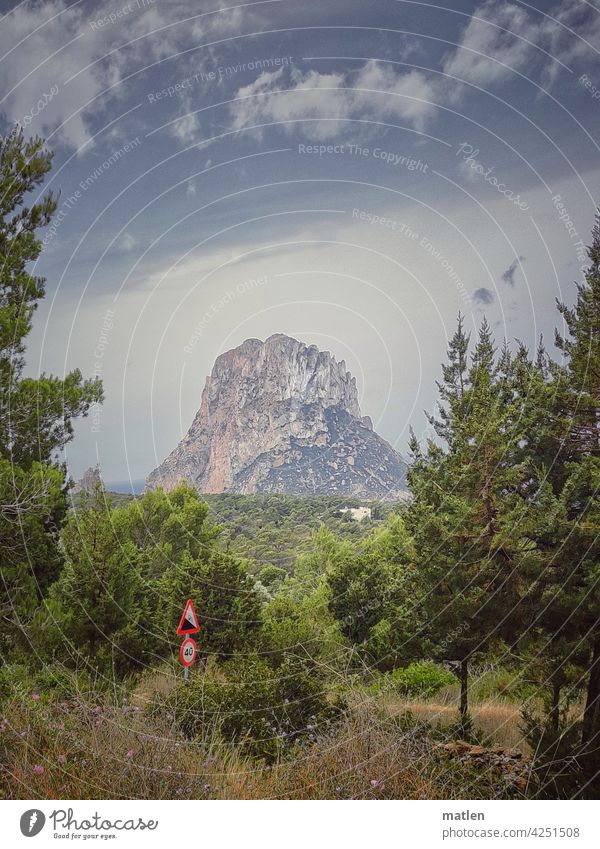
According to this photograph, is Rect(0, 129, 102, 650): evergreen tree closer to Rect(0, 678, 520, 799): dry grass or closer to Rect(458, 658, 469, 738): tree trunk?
Rect(0, 678, 520, 799): dry grass

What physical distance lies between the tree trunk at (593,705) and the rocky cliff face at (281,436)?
24931 millimetres

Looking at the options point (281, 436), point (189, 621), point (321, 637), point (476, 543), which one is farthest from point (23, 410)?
point (281, 436)

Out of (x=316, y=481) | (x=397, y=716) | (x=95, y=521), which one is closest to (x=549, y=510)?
(x=397, y=716)

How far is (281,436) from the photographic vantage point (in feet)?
167

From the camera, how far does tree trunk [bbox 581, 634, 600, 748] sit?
20.2 ft

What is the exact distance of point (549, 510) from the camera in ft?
29.0

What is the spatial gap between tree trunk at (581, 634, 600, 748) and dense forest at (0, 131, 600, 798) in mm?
49

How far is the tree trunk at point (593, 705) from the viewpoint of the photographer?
6.15 metres

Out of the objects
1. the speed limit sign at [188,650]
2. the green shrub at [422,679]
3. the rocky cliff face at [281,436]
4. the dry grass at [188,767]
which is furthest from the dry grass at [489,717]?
the rocky cliff face at [281,436]

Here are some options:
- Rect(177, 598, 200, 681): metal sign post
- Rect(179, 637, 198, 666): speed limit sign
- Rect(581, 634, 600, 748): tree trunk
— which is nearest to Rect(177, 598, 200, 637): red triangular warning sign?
Rect(177, 598, 200, 681): metal sign post

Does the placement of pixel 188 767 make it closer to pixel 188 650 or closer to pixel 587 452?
pixel 188 650

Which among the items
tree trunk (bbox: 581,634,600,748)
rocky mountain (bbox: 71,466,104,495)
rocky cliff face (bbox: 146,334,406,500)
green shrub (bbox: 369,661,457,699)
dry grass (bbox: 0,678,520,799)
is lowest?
green shrub (bbox: 369,661,457,699)

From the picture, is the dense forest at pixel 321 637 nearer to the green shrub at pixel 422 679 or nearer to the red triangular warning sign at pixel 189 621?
the green shrub at pixel 422 679

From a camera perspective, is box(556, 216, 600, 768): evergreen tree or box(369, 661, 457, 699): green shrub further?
box(369, 661, 457, 699): green shrub
